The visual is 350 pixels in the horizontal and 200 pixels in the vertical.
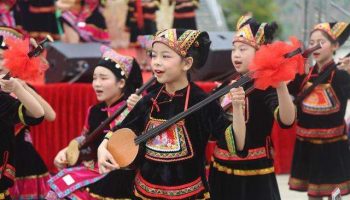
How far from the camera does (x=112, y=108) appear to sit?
4953 mm

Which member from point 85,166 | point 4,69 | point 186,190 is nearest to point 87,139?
point 85,166

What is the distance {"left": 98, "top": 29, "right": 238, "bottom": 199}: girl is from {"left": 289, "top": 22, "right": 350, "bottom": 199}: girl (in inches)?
68.6

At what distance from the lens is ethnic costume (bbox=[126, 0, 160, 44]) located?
10.1 metres

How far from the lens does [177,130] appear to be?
3832 millimetres

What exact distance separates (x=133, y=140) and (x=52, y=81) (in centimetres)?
346

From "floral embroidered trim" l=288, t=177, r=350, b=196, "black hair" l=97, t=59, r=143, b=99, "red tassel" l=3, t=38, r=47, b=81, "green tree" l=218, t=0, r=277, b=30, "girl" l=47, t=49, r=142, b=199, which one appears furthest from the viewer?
"green tree" l=218, t=0, r=277, b=30

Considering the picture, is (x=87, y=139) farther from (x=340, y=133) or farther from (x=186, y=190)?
(x=340, y=133)

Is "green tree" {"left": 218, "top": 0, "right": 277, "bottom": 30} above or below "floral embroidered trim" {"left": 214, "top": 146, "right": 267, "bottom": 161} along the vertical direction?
below

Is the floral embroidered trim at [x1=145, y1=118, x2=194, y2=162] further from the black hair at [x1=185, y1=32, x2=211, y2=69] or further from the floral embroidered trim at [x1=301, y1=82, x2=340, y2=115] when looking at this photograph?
the floral embroidered trim at [x1=301, y1=82, x2=340, y2=115]

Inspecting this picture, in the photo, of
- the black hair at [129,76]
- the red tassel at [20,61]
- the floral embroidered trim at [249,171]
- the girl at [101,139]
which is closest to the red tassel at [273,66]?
the floral embroidered trim at [249,171]

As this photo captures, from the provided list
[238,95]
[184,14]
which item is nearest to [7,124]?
[238,95]

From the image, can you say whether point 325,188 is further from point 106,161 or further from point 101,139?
point 106,161

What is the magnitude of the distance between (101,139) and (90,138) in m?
0.09

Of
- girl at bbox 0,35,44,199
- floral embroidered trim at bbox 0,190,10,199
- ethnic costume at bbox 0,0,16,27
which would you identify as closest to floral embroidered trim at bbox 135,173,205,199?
girl at bbox 0,35,44,199
